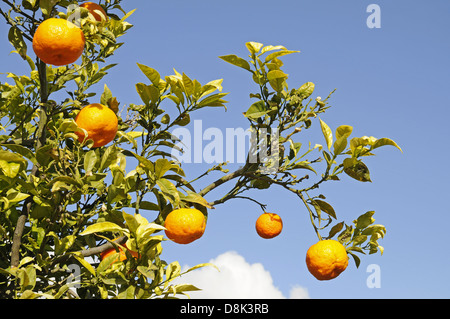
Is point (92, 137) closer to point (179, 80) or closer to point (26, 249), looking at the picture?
point (179, 80)

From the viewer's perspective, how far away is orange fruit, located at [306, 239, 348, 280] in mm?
2219

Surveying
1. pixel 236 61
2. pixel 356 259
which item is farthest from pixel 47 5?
pixel 356 259

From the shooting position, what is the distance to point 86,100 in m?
2.72

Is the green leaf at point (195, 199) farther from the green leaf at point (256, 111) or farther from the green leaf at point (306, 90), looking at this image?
the green leaf at point (306, 90)

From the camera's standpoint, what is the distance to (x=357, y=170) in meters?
2.30

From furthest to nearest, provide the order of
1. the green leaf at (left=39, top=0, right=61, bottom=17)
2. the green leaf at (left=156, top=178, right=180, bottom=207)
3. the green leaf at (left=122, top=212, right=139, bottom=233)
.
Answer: the green leaf at (left=39, top=0, right=61, bottom=17), the green leaf at (left=156, top=178, right=180, bottom=207), the green leaf at (left=122, top=212, right=139, bottom=233)

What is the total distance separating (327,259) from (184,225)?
0.68 metres

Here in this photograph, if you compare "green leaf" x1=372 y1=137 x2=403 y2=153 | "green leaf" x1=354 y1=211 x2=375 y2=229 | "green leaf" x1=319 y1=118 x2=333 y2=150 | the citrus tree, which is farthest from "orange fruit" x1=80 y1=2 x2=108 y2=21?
"green leaf" x1=354 y1=211 x2=375 y2=229

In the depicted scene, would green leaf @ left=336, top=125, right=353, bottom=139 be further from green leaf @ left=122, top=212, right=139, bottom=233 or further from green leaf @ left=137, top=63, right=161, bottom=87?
green leaf @ left=122, top=212, right=139, bottom=233

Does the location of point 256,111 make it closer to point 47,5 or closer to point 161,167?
point 161,167

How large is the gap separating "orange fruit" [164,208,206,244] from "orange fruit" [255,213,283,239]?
1.73 feet

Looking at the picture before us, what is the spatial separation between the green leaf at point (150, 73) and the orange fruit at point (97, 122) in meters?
0.25
